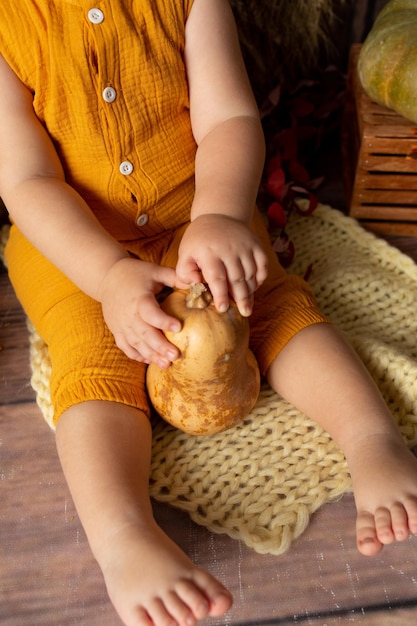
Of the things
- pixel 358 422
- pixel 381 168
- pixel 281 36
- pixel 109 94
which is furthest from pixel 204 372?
pixel 281 36

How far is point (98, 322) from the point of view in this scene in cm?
88

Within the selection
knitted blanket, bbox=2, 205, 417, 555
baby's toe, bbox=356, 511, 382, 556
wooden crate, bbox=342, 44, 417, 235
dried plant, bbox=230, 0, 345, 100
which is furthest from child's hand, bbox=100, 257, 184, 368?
dried plant, bbox=230, 0, 345, 100

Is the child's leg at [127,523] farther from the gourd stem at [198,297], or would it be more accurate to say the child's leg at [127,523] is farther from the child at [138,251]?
the gourd stem at [198,297]

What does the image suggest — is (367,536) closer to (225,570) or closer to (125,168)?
(225,570)

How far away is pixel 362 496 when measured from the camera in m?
→ 0.73

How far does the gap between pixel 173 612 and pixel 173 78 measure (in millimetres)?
677

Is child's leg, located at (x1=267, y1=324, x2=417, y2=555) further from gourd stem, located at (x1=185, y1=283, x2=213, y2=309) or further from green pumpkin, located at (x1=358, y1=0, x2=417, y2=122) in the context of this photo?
green pumpkin, located at (x1=358, y1=0, x2=417, y2=122)

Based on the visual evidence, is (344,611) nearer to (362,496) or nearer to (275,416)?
(362,496)

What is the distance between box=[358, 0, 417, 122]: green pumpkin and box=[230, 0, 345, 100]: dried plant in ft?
0.44

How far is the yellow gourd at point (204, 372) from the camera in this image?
0.74 m

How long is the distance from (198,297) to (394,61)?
0.59m

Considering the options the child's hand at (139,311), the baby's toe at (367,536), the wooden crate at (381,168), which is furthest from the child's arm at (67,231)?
the wooden crate at (381,168)

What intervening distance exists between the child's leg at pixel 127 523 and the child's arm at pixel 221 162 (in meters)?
0.20

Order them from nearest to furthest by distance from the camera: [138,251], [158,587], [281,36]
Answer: [158,587], [138,251], [281,36]
